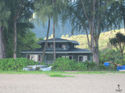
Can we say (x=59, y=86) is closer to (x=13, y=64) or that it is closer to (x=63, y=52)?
(x=13, y=64)

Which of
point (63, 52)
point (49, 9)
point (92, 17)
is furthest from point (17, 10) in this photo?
point (63, 52)

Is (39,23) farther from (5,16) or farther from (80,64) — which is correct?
(80,64)

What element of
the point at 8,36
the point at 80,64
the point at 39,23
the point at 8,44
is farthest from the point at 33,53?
the point at 80,64

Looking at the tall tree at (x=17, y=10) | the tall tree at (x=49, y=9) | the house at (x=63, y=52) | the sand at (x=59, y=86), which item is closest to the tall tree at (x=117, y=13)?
the tall tree at (x=49, y=9)

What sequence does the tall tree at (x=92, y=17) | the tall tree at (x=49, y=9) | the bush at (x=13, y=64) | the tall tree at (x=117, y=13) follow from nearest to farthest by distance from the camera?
the bush at (x=13, y=64)
the tall tree at (x=49, y=9)
the tall tree at (x=92, y=17)
the tall tree at (x=117, y=13)

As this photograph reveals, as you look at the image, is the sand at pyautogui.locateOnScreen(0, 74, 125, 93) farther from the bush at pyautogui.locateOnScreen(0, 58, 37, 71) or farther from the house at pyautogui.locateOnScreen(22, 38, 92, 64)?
the house at pyautogui.locateOnScreen(22, 38, 92, 64)

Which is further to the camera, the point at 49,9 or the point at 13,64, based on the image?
the point at 49,9

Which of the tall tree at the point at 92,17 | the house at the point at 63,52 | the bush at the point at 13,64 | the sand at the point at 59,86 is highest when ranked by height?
the tall tree at the point at 92,17

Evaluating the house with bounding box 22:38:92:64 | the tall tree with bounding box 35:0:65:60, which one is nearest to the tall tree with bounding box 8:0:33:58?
the tall tree with bounding box 35:0:65:60

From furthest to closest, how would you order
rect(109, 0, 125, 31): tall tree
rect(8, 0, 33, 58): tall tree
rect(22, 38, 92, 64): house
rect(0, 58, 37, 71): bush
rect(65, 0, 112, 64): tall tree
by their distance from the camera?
rect(22, 38, 92, 64): house → rect(109, 0, 125, 31): tall tree → rect(8, 0, 33, 58): tall tree → rect(65, 0, 112, 64): tall tree → rect(0, 58, 37, 71): bush

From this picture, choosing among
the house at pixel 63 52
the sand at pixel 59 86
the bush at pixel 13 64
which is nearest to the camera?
the sand at pixel 59 86

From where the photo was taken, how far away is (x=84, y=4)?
31.6 metres

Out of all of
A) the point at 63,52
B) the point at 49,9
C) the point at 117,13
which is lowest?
the point at 63,52

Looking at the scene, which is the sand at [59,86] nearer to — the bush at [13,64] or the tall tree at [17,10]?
the bush at [13,64]
